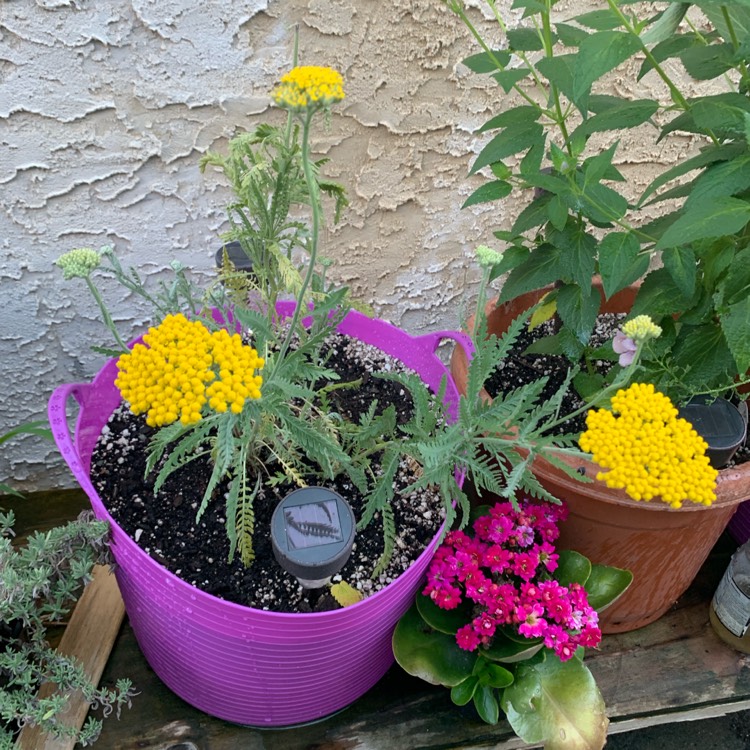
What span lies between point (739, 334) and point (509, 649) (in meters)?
0.48

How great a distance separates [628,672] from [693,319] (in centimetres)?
55

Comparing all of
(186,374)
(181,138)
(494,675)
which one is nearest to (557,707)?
(494,675)

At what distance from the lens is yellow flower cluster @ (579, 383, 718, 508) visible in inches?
23.9

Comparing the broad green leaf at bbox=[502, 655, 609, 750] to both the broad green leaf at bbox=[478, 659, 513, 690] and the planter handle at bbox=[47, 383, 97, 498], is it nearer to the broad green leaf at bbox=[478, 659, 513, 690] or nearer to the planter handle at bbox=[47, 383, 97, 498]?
the broad green leaf at bbox=[478, 659, 513, 690]

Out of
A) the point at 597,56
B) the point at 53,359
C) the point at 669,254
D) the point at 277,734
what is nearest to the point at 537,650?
the point at 277,734

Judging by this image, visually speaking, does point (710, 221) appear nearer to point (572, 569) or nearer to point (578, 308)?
point (578, 308)

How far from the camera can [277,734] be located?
935 millimetres

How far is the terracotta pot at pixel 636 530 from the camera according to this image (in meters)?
0.86

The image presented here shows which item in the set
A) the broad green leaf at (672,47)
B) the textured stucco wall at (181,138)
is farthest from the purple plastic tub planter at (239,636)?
the broad green leaf at (672,47)

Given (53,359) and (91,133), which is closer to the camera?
(91,133)

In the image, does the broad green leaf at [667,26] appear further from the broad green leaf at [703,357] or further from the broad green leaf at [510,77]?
the broad green leaf at [703,357]

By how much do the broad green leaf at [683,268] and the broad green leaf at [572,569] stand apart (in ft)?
1.27

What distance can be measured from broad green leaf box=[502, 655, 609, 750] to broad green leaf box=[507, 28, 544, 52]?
779 millimetres

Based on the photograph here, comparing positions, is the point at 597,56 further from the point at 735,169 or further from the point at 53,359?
the point at 53,359
